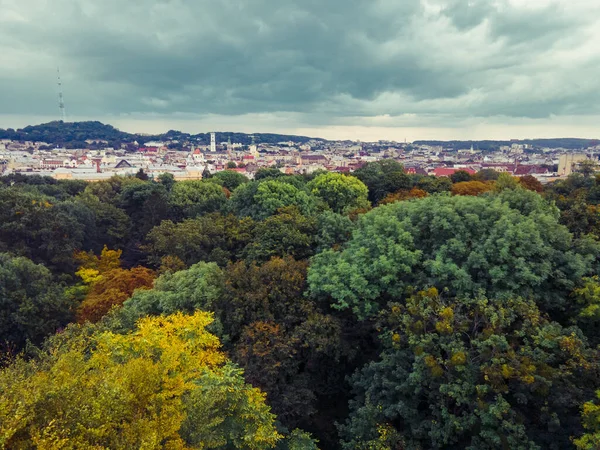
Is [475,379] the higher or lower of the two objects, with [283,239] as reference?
lower

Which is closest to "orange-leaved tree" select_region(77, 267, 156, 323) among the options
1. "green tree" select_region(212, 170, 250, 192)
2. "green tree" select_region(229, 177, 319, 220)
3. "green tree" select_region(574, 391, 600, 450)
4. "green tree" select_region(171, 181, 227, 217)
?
"green tree" select_region(229, 177, 319, 220)

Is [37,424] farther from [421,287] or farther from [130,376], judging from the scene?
[421,287]

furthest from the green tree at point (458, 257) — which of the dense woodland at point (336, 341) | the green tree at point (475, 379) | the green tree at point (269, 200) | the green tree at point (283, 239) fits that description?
the green tree at point (269, 200)

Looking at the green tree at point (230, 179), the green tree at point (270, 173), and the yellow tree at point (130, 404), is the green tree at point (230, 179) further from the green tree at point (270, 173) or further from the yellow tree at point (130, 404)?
the yellow tree at point (130, 404)

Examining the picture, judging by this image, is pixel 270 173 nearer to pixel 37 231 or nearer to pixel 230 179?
pixel 230 179

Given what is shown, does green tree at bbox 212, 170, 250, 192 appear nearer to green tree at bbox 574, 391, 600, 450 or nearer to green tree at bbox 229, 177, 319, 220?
green tree at bbox 229, 177, 319, 220

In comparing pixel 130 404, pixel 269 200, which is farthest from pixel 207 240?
pixel 130 404
